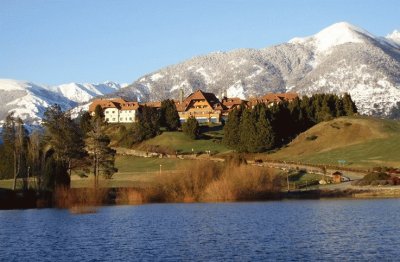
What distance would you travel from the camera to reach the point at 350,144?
15212 centimetres

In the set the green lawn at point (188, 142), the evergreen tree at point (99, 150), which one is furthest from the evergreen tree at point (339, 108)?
the evergreen tree at point (99, 150)

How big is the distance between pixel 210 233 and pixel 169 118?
130m

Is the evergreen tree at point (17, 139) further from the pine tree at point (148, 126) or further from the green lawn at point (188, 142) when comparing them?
the pine tree at point (148, 126)

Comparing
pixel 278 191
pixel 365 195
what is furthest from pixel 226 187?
pixel 365 195

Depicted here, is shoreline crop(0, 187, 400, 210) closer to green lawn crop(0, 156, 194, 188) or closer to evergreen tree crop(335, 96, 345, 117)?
green lawn crop(0, 156, 194, 188)

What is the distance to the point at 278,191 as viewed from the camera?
325ft

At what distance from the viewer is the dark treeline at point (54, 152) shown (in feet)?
323

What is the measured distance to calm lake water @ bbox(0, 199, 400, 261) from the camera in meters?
47.7

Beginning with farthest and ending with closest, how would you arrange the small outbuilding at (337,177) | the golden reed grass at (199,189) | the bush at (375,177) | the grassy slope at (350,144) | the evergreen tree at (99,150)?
the grassy slope at (350,144) < the evergreen tree at (99,150) < the small outbuilding at (337,177) < the bush at (375,177) < the golden reed grass at (199,189)

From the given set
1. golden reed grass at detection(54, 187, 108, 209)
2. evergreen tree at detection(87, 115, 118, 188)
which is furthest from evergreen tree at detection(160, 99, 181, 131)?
golden reed grass at detection(54, 187, 108, 209)

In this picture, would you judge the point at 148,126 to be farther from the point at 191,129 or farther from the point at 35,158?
the point at 35,158

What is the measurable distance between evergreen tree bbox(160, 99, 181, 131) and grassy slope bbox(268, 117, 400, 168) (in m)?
38.6

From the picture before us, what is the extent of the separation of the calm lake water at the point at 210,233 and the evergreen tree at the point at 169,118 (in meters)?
102

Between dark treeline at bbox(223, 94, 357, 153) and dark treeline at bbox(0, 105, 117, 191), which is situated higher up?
dark treeline at bbox(223, 94, 357, 153)
